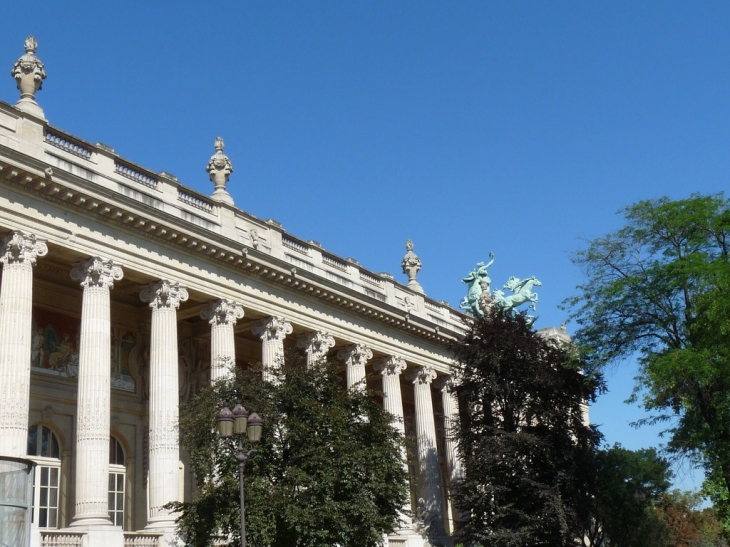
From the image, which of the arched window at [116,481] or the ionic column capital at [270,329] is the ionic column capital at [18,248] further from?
the ionic column capital at [270,329]

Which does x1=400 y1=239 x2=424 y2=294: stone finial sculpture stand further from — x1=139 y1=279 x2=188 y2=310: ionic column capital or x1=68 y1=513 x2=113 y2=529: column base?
x1=68 y1=513 x2=113 y2=529: column base

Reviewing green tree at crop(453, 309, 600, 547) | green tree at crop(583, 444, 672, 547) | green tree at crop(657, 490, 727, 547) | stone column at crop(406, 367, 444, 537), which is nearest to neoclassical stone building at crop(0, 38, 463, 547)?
stone column at crop(406, 367, 444, 537)

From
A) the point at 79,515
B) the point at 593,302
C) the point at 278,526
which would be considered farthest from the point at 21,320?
the point at 593,302

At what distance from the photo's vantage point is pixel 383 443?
24016 mm

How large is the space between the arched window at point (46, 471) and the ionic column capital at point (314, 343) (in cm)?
972

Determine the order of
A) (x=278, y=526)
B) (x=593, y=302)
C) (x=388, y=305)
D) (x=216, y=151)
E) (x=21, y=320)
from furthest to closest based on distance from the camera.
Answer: (x=388, y=305)
(x=216, y=151)
(x=593, y=302)
(x=21, y=320)
(x=278, y=526)

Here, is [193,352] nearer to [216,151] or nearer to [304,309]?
[304,309]

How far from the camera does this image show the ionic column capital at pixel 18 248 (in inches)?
952

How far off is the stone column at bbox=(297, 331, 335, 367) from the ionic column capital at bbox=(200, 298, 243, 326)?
4.52m

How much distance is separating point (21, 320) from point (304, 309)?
1263 centimetres

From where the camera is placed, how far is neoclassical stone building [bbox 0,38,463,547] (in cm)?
2431

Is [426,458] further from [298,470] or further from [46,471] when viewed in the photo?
[298,470]

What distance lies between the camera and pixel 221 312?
3059cm

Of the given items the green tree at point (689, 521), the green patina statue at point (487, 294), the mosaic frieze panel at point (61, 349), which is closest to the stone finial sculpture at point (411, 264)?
the green patina statue at point (487, 294)
